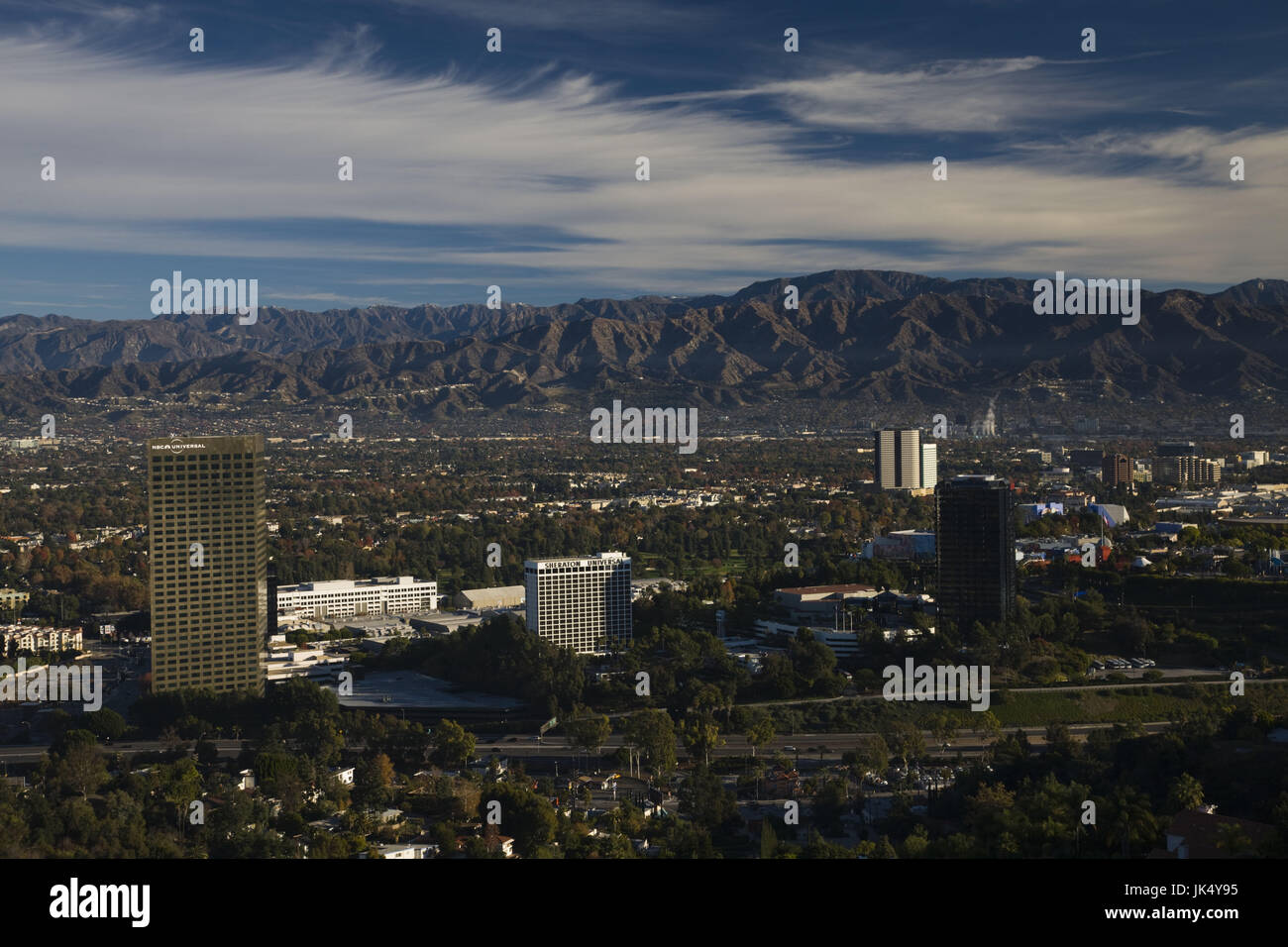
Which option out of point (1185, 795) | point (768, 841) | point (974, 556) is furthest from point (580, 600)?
point (1185, 795)

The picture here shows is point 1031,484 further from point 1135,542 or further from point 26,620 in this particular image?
point 26,620

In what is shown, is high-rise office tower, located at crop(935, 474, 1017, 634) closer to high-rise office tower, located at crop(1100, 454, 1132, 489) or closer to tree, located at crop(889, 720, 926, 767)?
tree, located at crop(889, 720, 926, 767)

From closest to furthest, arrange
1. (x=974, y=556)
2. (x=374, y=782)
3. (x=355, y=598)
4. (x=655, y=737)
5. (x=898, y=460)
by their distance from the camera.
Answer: (x=374, y=782) < (x=655, y=737) < (x=974, y=556) < (x=355, y=598) < (x=898, y=460)

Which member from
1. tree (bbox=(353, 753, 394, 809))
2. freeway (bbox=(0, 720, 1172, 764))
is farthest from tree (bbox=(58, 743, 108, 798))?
tree (bbox=(353, 753, 394, 809))

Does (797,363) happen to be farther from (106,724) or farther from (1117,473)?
(106,724)

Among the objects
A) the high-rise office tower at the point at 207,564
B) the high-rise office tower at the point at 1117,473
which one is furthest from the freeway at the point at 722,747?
the high-rise office tower at the point at 1117,473

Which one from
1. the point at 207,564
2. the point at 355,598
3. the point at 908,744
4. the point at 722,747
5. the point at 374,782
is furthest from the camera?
the point at 355,598
